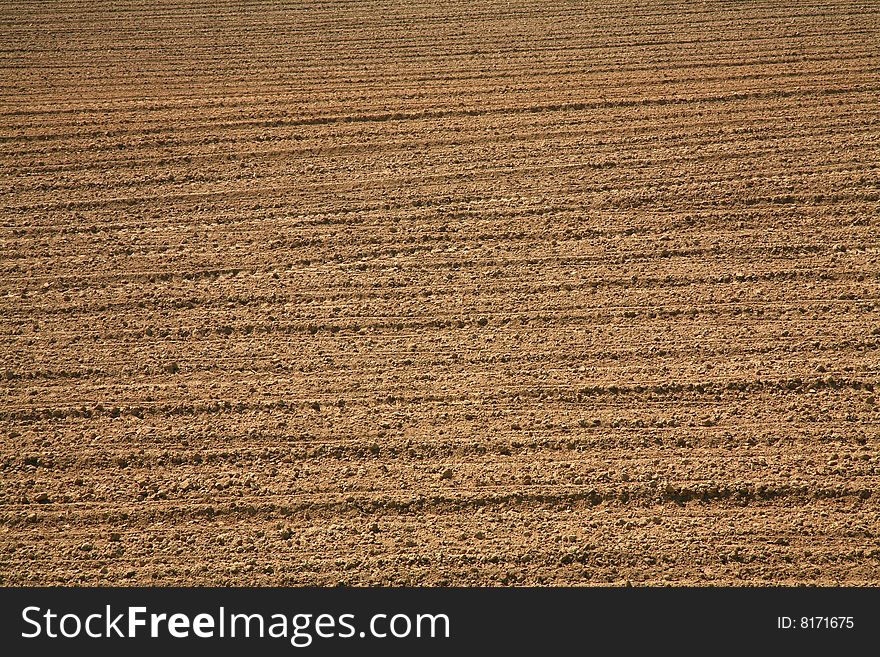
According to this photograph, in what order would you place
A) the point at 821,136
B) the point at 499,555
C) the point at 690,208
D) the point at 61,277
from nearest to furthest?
the point at 499,555 < the point at 61,277 < the point at 690,208 < the point at 821,136

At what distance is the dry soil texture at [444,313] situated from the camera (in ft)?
14.2

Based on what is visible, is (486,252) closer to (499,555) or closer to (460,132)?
(460,132)

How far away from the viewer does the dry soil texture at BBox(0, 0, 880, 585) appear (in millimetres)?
4332

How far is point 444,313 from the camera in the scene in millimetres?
5395

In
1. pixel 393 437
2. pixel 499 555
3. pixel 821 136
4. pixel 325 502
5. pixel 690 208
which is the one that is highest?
pixel 821 136

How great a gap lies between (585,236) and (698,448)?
6.65 feet

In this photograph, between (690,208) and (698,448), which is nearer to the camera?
(698,448)

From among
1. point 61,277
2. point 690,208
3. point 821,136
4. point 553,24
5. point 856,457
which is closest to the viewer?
point 856,457

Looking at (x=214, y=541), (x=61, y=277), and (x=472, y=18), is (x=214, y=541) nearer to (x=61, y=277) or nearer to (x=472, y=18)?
(x=61, y=277)

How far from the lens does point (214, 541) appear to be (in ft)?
14.1

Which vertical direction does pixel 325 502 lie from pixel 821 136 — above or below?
below

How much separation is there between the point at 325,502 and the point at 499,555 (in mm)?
1068

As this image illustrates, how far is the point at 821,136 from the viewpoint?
683cm

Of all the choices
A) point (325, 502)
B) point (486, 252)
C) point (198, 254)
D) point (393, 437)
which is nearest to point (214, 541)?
point (325, 502)
